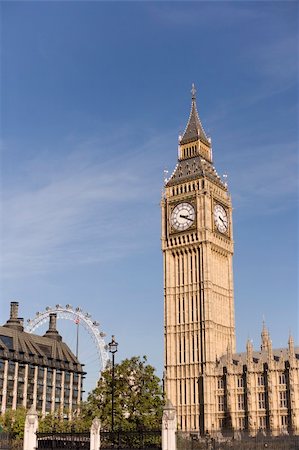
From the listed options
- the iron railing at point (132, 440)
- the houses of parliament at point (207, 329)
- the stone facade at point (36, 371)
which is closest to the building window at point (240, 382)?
the houses of parliament at point (207, 329)

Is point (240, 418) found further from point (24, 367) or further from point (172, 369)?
point (24, 367)

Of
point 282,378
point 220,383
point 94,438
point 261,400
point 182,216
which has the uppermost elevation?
point 182,216

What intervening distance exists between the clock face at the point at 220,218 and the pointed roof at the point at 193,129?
1393 cm

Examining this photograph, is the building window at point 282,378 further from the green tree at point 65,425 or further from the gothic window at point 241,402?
the green tree at point 65,425

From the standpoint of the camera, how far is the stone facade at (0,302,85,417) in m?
121

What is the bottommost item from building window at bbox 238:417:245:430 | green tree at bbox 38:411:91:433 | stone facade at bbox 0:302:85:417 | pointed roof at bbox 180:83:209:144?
green tree at bbox 38:411:91:433

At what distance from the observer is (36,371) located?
128000mm

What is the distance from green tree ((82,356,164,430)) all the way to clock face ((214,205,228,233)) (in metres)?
53.0

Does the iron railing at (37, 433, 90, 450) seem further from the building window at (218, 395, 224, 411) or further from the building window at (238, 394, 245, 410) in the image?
the building window at (218, 395, 224, 411)

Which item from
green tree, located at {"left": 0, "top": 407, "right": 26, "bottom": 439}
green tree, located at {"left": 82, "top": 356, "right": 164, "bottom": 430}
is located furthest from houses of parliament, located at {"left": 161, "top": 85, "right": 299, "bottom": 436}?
green tree, located at {"left": 82, "top": 356, "right": 164, "bottom": 430}

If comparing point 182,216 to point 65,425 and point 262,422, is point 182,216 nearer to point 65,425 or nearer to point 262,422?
point 262,422

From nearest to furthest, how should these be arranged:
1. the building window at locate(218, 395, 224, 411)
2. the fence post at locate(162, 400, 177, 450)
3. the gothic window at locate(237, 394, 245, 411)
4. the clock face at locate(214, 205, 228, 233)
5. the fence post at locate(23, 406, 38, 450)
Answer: the fence post at locate(162, 400, 177, 450)
the fence post at locate(23, 406, 38, 450)
the gothic window at locate(237, 394, 245, 411)
the building window at locate(218, 395, 224, 411)
the clock face at locate(214, 205, 228, 233)

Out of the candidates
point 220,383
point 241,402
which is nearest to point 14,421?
point 220,383

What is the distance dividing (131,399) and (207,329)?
4465cm
